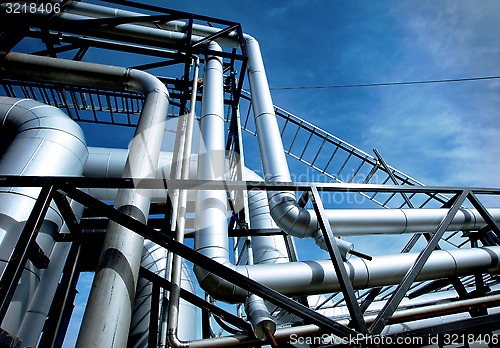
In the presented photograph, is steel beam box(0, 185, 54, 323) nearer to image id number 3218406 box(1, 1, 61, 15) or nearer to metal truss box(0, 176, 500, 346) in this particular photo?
metal truss box(0, 176, 500, 346)

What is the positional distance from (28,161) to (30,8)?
12.1 feet

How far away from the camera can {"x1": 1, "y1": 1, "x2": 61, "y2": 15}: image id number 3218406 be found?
418 cm

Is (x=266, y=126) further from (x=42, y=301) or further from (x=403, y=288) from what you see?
(x=42, y=301)

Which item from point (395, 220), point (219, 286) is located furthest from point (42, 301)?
point (395, 220)

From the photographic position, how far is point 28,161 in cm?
242

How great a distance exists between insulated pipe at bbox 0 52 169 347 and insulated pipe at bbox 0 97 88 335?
0.66 meters

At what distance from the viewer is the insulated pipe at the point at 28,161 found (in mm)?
2066

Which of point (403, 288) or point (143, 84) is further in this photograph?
Answer: point (143, 84)

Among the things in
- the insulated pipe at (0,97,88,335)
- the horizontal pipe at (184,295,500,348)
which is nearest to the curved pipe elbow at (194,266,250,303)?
the horizontal pipe at (184,295,500,348)

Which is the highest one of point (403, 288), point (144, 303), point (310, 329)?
point (144, 303)

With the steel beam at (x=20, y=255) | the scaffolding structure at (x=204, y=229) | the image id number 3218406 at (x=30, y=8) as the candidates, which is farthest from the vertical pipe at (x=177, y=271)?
the image id number 3218406 at (x=30, y=8)

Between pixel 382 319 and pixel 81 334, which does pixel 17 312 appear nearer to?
pixel 81 334

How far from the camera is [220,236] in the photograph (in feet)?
8.35

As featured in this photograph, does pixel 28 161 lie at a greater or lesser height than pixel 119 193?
greater
